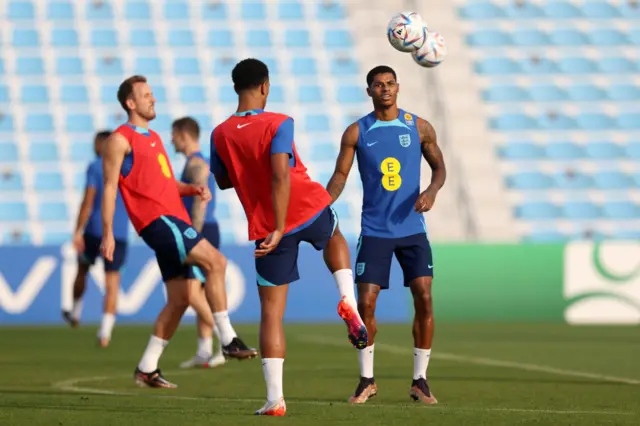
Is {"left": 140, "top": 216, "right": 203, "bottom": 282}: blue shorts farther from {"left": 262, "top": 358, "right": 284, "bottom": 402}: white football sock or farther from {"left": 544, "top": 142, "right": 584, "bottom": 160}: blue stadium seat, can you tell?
{"left": 544, "top": 142, "right": 584, "bottom": 160}: blue stadium seat

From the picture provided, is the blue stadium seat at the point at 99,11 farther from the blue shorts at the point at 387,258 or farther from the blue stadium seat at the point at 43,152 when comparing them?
the blue shorts at the point at 387,258

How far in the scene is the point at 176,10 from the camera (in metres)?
26.6

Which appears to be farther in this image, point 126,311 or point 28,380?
point 126,311

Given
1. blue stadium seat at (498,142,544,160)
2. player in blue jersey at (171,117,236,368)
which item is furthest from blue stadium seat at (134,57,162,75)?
player in blue jersey at (171,117,236,368)

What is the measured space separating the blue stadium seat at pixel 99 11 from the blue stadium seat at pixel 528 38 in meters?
8.64

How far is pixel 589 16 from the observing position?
2803cm

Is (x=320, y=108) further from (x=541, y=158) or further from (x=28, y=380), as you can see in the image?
(x=28, y=380)

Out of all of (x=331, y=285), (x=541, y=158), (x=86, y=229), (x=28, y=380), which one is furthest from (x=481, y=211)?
(x=28, y=380)

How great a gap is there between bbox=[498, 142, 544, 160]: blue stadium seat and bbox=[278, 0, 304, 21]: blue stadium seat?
207 inches

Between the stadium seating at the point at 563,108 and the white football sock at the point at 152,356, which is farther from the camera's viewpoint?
the stadium seating at the point at 563,108

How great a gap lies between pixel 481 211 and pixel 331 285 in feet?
19.6

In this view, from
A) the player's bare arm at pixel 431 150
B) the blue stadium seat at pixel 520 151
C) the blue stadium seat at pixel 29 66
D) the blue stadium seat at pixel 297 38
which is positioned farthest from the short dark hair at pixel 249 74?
the blue stadium seat at pixel 297 38

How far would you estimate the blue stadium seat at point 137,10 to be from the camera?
26281 mm

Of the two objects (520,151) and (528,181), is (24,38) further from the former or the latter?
(528,181)
